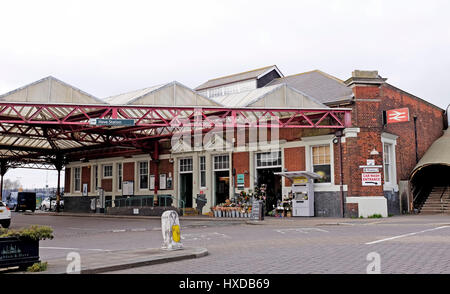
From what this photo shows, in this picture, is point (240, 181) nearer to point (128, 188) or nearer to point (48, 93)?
point (128, 188)

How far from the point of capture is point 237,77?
36.7m

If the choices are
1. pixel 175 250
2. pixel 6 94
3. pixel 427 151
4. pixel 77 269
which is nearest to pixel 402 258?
pixel 175 250

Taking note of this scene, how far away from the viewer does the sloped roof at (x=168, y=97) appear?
20969 mm

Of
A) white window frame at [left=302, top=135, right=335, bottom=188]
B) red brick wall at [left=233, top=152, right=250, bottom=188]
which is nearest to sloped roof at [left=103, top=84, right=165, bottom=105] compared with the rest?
red brick wall at [left=233, top=152, right=250, bottom=188]

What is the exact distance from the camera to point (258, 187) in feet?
86.8

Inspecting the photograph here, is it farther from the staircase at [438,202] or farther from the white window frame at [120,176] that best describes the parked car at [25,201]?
the staircase at [438,202]

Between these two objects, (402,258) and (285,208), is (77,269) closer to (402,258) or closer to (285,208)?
(402,258)

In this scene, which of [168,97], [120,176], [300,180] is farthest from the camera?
[120,176]

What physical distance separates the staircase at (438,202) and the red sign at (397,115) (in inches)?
256

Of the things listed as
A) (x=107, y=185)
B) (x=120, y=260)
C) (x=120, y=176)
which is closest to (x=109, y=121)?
(x=120, y=260)

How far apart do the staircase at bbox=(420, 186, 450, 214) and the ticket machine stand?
24.5ft

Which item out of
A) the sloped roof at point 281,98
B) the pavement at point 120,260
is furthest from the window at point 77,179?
the pavement at point 120,260

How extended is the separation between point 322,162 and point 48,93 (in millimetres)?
14107
